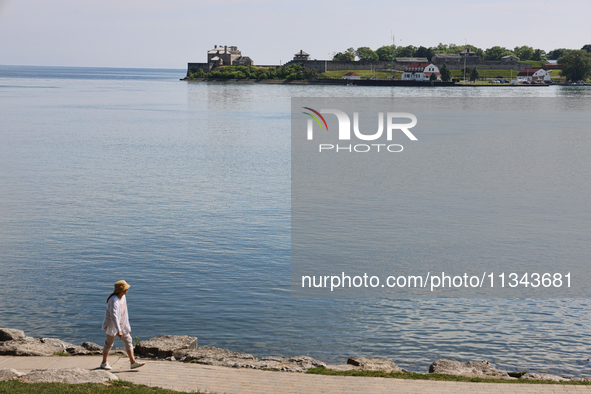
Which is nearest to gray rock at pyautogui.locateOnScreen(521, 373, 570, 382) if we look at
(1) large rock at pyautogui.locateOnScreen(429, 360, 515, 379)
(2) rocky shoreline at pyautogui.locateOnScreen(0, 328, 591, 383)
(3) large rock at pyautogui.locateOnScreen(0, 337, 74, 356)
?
(2) rocky shoreline at pyautogui.locateOnScreen(0, 328, 591, 383)

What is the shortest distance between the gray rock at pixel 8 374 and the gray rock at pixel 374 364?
7.83 m

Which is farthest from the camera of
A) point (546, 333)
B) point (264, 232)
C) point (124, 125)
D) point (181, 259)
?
point (124, 125)

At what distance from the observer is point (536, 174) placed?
50938mm

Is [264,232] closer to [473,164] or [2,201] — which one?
[2,201]

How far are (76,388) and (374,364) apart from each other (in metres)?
7.25

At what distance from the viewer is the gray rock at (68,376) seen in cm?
1266

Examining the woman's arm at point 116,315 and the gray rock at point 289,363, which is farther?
the gray rock at point 289,363

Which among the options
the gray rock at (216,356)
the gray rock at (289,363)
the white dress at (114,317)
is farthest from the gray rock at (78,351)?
the gray rock at (289,363)

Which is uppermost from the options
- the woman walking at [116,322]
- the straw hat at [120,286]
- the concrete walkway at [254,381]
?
the straw hat at [120,286]

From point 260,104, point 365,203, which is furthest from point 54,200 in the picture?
point 260,104

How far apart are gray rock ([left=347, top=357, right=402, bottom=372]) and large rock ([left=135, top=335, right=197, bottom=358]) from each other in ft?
14.0

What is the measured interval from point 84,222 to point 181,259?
9096 millimetres

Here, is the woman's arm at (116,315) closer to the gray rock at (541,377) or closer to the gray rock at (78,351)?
the gray rock at (78,351)

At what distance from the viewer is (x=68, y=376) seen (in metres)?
12.9
